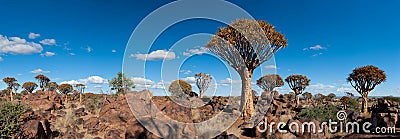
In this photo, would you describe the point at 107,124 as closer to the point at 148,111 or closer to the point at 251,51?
the point at 148,111

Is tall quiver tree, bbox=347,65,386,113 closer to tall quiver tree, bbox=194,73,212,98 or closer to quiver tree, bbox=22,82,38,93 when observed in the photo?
Answer: tall quiver tree, bbox=194,73,212,98

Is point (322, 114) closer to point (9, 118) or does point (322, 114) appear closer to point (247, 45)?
point (247, 45)

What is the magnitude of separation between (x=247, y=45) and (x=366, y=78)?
12296 mm

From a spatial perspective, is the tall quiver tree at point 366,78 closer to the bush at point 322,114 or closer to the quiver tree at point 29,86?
the bush at point 322,114

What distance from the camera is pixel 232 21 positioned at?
15234 millimetres

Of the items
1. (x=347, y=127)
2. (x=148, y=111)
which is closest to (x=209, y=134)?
(x=148, y=111)

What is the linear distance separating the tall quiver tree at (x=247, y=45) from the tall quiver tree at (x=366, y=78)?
9.95 m

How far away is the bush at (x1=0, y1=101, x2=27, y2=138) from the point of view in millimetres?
7359

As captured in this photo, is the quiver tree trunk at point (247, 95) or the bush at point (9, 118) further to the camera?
the quiver tree trunk at point (247, 95)

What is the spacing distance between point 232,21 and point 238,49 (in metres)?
1.76

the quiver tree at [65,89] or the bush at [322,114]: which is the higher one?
the quiver tree at [65,89]

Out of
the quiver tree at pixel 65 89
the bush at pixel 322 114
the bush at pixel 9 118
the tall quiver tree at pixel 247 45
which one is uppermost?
the tall quiver tree at pixel 247 45

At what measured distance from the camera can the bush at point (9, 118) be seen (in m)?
7.36

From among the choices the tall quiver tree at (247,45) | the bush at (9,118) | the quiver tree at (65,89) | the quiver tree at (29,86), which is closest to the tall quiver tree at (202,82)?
the tall quiver tree at (247,45)
